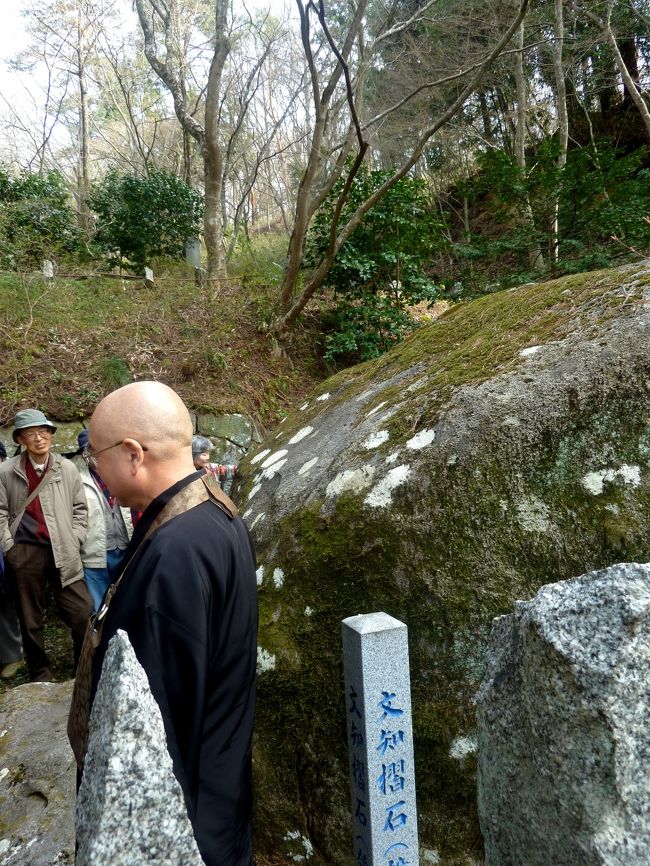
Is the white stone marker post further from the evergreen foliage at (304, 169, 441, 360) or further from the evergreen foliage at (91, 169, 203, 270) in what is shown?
the evergreen foliage at (91, 169, 203, 270)

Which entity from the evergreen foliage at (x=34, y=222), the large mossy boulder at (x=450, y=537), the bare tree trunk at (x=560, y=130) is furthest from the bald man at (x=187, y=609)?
the evergreen foliage at (x=34, y=222)

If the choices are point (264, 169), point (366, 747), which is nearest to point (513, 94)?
point (264, 169)

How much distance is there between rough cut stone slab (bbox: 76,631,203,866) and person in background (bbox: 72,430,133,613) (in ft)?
11.9

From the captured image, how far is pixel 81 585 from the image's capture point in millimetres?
4344

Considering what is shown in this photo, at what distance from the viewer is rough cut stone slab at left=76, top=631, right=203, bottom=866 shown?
974 mm

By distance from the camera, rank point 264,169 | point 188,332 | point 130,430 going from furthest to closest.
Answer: point 264,169, point 188,332, point 130,430

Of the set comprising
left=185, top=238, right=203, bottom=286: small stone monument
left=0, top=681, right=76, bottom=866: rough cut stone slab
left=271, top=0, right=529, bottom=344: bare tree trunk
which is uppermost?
left=185, top=238, right=203, bottom=286: small stone monument

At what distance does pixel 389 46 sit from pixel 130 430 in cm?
1785

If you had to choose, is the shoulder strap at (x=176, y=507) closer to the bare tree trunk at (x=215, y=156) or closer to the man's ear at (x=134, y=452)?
the man's ear at (x=134, y=452)


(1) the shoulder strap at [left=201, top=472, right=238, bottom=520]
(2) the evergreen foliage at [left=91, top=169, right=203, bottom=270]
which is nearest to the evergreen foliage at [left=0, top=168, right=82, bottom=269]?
(2) the evergreen foliage at [left=91, top=169, right=203, bottom=270]

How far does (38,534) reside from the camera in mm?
4230

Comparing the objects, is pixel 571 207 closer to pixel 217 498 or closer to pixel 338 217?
pixel 338 217

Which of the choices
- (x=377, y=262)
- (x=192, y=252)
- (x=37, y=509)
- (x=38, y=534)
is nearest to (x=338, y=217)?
(x=377, y=262)

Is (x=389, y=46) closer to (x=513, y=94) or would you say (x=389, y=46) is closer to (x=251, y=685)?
(x=513, y=94)
